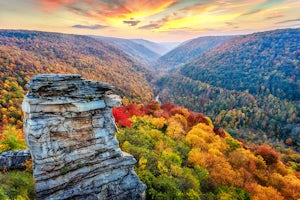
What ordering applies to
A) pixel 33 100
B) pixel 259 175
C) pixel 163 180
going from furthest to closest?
pixel 259 175
pixel 163 180
pixel 33 100

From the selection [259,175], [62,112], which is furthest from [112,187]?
[259,175]

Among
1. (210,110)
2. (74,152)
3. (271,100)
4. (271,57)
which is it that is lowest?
(210,110)

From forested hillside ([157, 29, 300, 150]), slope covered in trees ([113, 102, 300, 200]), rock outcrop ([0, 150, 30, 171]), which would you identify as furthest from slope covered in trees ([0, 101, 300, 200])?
forested hillside ([157, 29, 300, 150])

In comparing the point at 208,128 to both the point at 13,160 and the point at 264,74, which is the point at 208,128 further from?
the point at 264,74

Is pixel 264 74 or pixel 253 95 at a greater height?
pixel 264 74

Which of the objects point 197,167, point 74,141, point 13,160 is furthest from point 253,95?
point 13,160

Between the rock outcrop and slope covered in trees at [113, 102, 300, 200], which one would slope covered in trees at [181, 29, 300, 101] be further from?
the rock outcrop

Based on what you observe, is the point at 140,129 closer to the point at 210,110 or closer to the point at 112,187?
the point at 112,187
